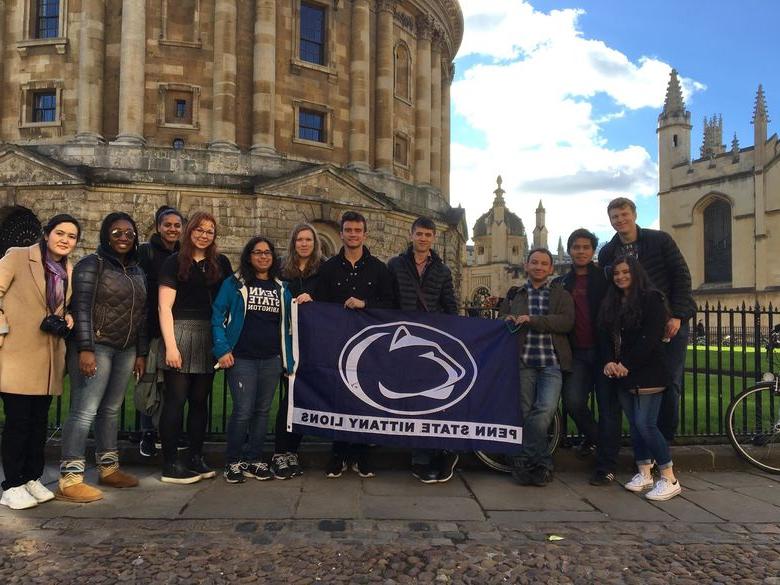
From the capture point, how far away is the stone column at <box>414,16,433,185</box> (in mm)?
30938

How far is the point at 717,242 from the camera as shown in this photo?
53.2 meters

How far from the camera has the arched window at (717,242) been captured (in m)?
52.1

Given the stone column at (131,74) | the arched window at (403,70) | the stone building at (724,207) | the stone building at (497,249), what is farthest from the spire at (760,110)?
the stone column at (131,74)

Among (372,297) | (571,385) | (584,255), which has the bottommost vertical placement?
(571,385)

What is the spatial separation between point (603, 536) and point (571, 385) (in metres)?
1.71

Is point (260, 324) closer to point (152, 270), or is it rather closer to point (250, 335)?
point (250, 335)

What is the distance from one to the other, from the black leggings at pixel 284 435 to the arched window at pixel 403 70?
26.9 metres

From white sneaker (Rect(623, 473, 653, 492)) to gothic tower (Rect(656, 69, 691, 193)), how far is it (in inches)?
2251

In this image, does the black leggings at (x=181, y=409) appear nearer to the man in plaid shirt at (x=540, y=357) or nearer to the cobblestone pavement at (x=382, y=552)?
the cobblestone pavement at (x=382, y=552)

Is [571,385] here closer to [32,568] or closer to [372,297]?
[372,297]

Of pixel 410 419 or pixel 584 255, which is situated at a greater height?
pixel 584 255

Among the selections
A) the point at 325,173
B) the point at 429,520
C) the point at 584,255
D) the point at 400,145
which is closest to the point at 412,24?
the point at 400,145

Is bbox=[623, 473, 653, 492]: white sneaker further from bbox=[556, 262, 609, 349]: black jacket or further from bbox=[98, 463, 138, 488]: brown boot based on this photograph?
bbox=[98, 463, 138, 488]: brown boot

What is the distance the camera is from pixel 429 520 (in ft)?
14.9
